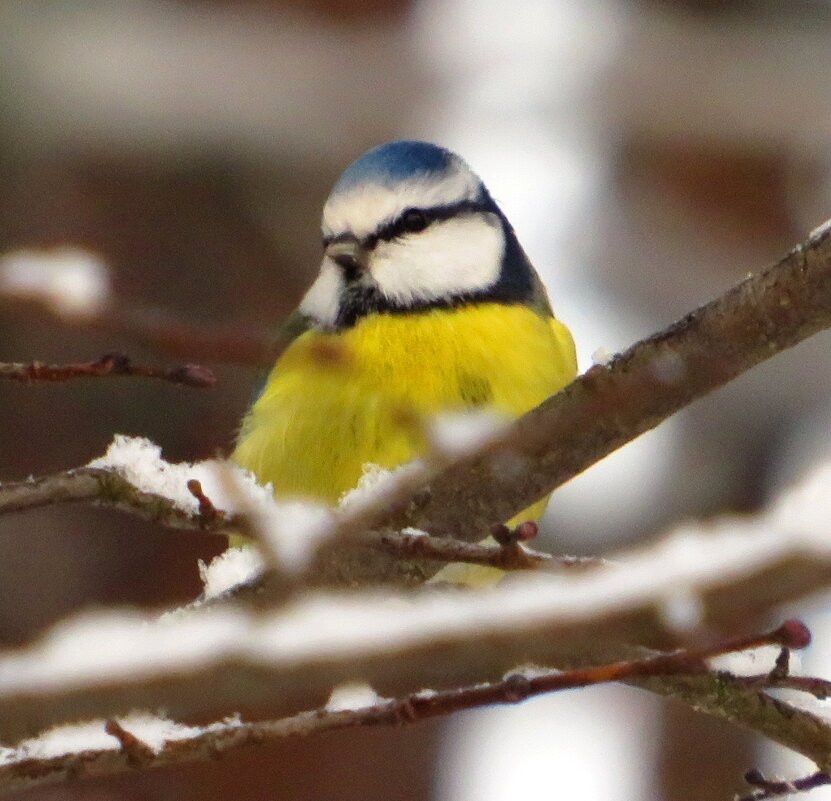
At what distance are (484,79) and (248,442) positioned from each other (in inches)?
46.8

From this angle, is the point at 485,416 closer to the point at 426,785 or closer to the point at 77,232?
the point at 426,785

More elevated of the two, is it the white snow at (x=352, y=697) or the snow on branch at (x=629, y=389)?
the snow on branch at (x=629, y=389)

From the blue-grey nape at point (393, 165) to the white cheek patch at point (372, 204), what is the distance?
0.04ft

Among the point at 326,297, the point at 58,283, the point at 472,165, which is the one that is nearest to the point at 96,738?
the point at 58,283

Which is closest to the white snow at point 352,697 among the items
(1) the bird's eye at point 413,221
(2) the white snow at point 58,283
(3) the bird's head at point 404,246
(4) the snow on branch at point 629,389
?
(4) the snow on branch at point 629,389

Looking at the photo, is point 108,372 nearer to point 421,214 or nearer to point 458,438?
point 458,438

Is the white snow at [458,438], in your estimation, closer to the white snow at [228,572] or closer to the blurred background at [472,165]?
the white snow at [228,572]

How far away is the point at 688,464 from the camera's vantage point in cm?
298

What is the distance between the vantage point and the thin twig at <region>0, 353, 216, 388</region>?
100cm

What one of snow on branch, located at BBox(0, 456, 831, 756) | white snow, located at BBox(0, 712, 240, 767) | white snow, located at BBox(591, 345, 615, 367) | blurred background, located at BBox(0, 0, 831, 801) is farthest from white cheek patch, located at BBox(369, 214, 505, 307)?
snow on branch, located at BBox(0, 456, 831, 756)

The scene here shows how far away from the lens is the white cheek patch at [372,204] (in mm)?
1977

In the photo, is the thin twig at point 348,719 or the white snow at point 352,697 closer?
the thin twig at point 348,719

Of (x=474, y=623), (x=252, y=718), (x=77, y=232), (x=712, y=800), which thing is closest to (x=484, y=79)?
(x=77, y=232)

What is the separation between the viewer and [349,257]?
1.95 m
